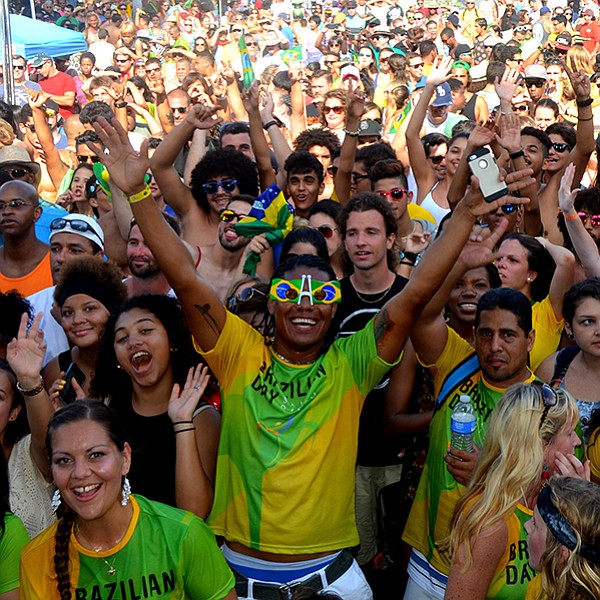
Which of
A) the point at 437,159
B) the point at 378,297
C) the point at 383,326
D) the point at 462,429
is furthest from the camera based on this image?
the point at 437,159

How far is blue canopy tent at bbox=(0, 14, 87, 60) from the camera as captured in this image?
17.3m

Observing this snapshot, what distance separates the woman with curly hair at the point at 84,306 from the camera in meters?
4.45

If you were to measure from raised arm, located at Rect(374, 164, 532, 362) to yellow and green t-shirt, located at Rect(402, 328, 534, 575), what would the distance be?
→ 39 cm

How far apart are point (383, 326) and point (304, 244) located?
139 centimetres

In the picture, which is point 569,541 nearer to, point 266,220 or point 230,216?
point 266,220

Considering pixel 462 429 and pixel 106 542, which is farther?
pixel 462 429

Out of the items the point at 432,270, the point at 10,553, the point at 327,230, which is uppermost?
the point at 432,270

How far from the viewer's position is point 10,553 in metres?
3.19

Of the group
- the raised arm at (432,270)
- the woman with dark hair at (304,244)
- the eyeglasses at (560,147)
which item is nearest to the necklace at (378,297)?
the woman with dark hair at (304,244)

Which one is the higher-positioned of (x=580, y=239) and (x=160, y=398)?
(x=580, y=239)

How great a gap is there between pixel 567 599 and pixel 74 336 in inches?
109

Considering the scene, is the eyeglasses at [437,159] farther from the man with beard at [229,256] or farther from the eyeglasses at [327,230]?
the man with beard at [229,256]

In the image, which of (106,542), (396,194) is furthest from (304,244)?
(106,542)

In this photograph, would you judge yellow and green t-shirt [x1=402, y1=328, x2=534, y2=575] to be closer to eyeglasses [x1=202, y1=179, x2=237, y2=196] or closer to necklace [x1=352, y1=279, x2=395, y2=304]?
necklace [x1=352, y1=279, x2=395, y2=304]
